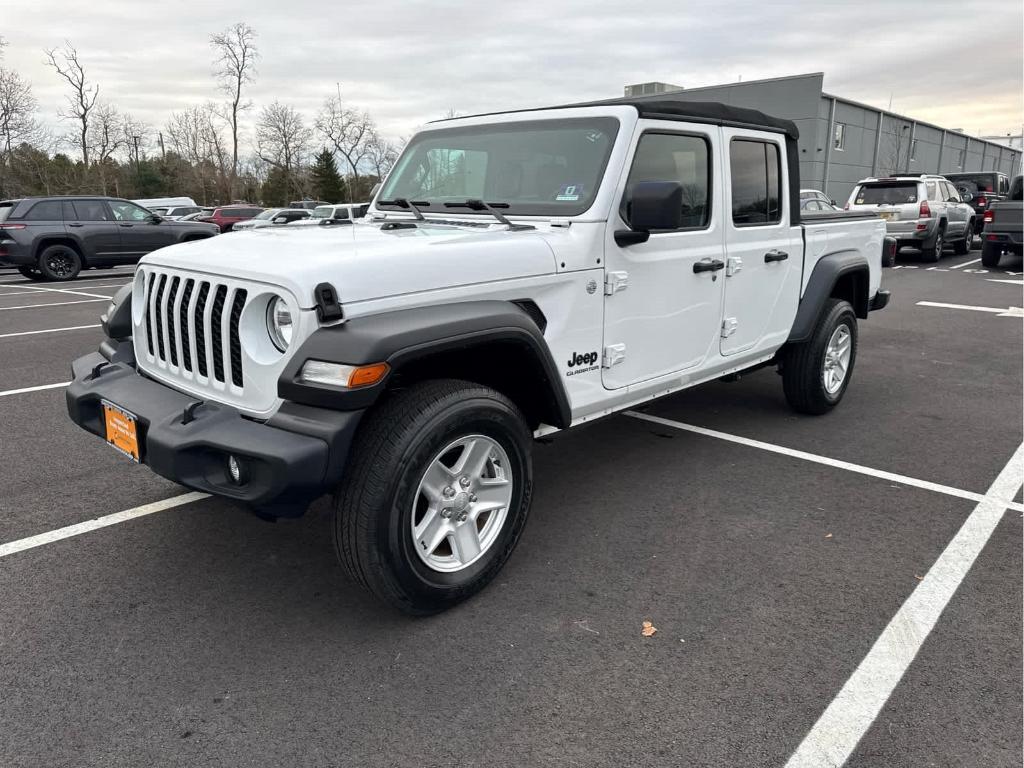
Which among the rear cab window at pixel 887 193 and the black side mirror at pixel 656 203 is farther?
the rear cab window at pixel 887 193

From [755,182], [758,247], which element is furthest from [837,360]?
[755,182]

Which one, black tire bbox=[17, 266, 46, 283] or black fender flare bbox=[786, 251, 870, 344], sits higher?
black fender flare bbox=[786, 251, 870, 344]

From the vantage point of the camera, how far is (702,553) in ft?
11.4

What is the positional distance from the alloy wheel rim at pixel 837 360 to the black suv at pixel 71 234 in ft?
47.1

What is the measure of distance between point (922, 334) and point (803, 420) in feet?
14.5

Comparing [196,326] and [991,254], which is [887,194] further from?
[196,326]

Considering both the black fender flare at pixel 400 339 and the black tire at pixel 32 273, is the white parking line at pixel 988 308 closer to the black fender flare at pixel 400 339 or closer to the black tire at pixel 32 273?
the black fender flare at pixel 400 339

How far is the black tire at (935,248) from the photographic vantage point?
1625 centimetres

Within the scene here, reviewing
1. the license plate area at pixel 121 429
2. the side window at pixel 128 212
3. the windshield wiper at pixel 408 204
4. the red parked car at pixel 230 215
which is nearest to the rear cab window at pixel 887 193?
the windshield wiper at pixel 408 204

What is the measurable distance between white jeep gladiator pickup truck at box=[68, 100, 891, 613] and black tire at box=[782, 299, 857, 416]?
0.74m

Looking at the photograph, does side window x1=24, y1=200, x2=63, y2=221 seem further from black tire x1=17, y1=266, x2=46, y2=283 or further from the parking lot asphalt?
the parking lot asphalt

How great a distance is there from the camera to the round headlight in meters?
2.66

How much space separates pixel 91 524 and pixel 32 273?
46.9ft

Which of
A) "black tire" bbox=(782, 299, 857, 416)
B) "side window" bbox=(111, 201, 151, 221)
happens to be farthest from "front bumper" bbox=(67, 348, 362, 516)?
"side window" bbox=(111, 201, 151, 221)
